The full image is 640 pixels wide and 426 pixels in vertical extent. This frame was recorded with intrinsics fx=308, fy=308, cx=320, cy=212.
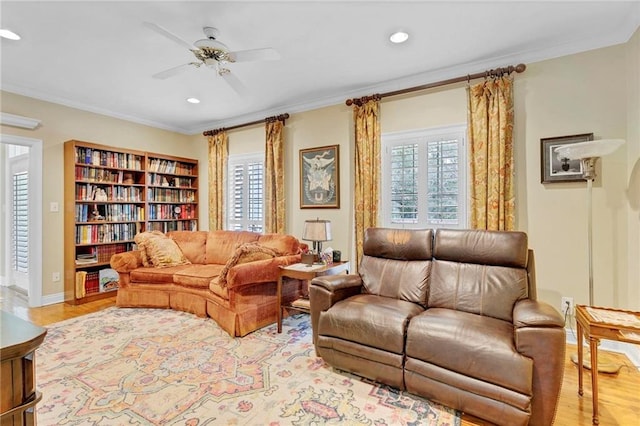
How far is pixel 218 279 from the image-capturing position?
3.25 metres

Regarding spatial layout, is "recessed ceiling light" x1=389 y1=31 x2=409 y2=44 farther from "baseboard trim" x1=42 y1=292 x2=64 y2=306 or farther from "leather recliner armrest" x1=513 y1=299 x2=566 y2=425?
"baseboard trim" x1=42 y1=292 x2=64 y2=306

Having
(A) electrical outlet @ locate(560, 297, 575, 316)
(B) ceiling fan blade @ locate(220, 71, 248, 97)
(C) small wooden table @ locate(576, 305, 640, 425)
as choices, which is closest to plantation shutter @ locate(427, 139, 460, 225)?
(A) electrical outlet @ locate(560, 297, 575, 316)

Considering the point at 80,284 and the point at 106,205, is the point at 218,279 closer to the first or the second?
the point at 80,284

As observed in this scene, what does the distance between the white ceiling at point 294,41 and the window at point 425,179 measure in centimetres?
68

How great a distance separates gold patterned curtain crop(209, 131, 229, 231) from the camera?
5.19 metres

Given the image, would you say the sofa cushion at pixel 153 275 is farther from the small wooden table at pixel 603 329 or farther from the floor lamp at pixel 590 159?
the floor lamp at pixel 590 159

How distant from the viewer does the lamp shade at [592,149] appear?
2.30 metres

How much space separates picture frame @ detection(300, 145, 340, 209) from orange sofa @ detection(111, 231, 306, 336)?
74cm

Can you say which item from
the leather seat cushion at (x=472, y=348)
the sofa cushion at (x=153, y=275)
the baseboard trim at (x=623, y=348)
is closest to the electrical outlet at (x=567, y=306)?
the baseboard trim at (x=623, y=348)

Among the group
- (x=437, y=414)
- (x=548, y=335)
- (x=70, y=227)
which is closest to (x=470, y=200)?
(x=548, y=335)

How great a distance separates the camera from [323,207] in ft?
13.8

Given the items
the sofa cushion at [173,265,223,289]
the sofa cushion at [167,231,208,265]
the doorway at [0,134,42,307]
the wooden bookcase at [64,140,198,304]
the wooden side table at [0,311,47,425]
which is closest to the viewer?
the wooden side table at [0,311,47,425]

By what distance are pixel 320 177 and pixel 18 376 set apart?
3.64 m

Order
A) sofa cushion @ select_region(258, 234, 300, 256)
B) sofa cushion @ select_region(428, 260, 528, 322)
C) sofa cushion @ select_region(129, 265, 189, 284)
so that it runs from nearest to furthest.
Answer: sofa cushion @ select_region(428, 260, 528, 322) < sofa cushion @ select_region(258, 234, 300, 256) < sofa cushion @ select_region(129, 265, 189, 284)
